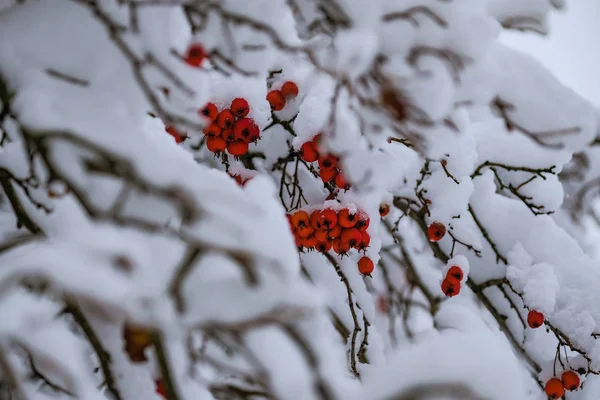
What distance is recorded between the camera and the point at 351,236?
1814 mm

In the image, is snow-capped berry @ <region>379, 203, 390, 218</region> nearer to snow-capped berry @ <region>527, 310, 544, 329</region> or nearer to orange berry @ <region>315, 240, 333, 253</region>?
orange berry @ <region>315, 240, 333, 253</region>

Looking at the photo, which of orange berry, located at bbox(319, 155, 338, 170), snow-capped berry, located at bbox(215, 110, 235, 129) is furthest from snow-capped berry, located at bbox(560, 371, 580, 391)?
snow-capped berry, located at bbox(215, 110, 235, 129)

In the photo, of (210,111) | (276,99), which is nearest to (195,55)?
(210,111)

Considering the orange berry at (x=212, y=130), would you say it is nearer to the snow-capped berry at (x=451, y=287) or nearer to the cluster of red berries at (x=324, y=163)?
the cluster of red berries at (x=324, y=163)

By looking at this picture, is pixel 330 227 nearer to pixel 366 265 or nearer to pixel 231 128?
pixel 366 265

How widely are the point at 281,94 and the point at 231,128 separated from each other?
271 mm

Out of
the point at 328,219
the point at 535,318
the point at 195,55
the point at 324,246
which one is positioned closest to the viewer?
the point at 195,55

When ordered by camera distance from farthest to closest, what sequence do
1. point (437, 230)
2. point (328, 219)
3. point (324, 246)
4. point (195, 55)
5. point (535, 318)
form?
point (437, 230) < point (535, 318) < point (324, 246) < point (328, 219) < point (195, 55)

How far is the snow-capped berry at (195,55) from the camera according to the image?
1.09 m

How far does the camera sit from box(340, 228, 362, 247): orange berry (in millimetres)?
1816

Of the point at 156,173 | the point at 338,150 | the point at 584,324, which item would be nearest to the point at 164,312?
the point at 156,173

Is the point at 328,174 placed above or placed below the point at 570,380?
above

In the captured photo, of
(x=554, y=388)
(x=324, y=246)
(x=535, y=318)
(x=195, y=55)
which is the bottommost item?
(x=554, y=388)

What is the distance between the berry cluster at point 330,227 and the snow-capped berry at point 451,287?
54 centimetres
